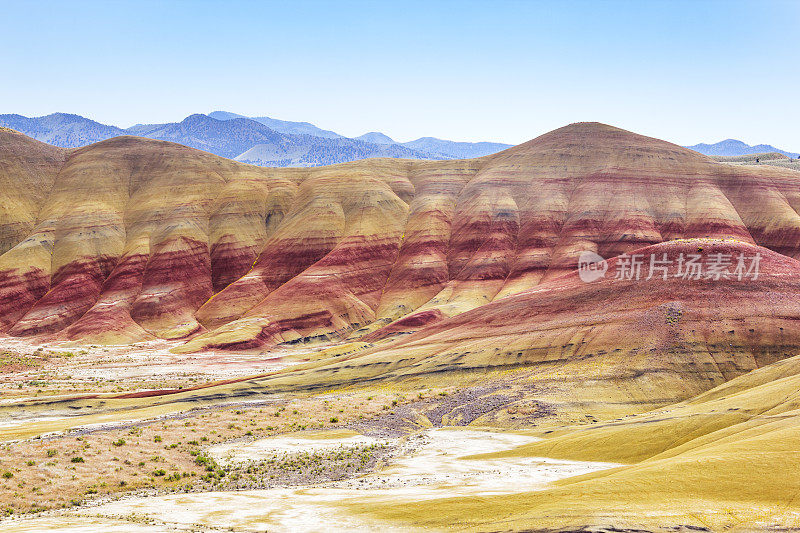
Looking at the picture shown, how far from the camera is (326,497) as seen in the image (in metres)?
30.0

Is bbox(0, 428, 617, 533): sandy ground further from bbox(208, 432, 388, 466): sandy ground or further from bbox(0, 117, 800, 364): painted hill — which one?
bbox(0, 117, 800, 364): painted hill

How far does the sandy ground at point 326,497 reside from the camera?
24.7 meters

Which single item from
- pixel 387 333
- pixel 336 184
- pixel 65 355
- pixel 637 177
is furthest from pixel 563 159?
pixel 65 355

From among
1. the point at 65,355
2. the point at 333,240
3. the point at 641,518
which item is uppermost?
the point at 333,240

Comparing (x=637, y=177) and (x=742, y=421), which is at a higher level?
(x=637, y=177)

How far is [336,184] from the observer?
153500 millimetres

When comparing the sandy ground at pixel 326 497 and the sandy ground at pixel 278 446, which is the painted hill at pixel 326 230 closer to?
the sandy ground at pixel 278 446

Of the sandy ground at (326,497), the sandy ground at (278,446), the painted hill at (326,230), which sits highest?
the painted hill at (326,230)

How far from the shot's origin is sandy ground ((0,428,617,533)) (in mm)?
24656

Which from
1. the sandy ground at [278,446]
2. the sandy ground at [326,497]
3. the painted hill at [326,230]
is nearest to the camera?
the sandy ground at [326,497]

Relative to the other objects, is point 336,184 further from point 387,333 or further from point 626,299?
point 626,299

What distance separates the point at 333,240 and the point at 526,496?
116367mm

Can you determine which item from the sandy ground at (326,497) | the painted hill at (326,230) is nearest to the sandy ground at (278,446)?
the sandy ground at (326,497)

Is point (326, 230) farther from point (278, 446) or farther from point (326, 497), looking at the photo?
point (326, 497)
